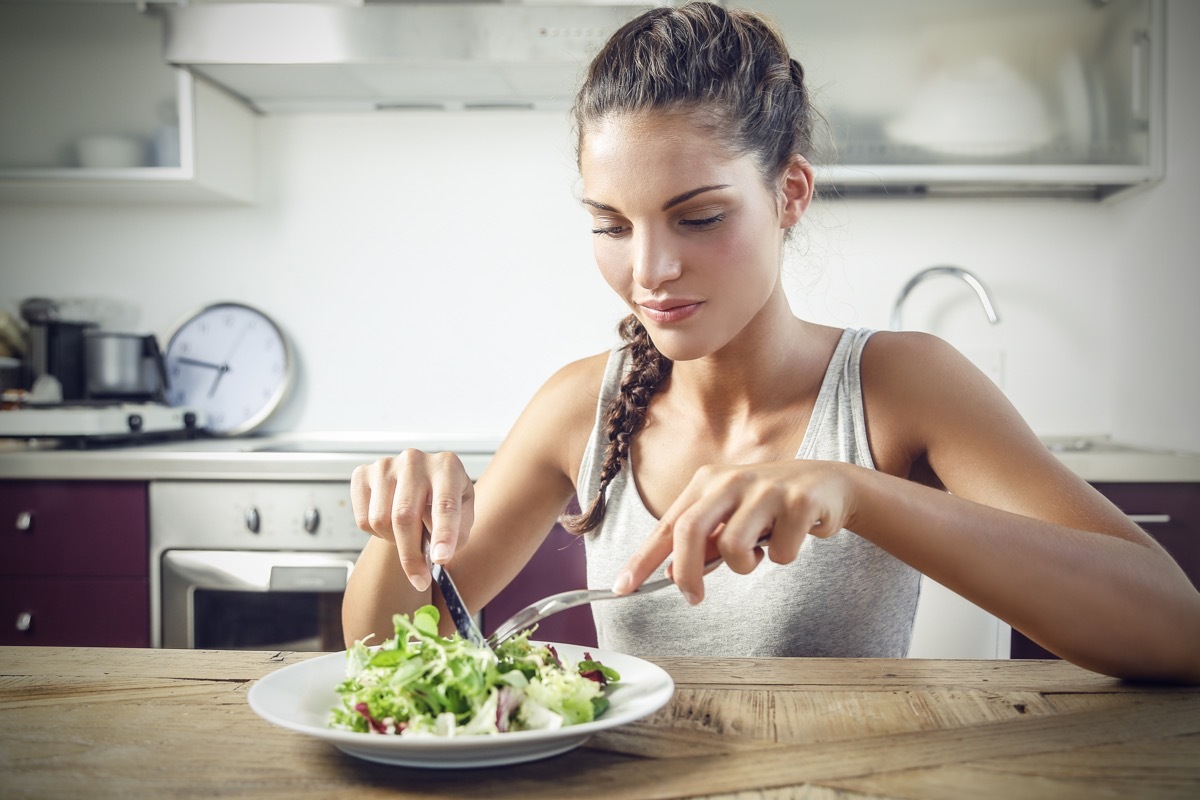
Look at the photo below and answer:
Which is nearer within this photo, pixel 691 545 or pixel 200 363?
pixel 691 545

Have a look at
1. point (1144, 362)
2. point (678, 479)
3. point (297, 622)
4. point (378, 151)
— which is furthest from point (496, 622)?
point (1144, 362)

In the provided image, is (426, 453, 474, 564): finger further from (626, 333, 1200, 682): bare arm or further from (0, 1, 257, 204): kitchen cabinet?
(0, 1, 257, 204): kitchen cabinet

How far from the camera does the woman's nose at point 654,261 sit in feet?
3.38

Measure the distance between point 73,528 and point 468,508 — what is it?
4.69ft

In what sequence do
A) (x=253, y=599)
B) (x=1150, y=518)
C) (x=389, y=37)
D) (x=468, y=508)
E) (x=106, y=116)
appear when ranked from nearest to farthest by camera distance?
(x=468, y=508) < (x=1150, y=518) < (x=253, y=599) < (x=389, y=37) < (x=106, y=116)

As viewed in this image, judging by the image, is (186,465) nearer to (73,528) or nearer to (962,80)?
(73,528)

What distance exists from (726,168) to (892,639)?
0.64 m

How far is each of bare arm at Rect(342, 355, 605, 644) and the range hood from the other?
3.42 ft

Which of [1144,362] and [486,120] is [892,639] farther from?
[486,120]

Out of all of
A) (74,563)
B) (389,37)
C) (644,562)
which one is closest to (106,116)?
(389,37)

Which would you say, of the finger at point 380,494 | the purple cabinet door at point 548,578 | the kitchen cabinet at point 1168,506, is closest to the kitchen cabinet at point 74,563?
the purple cabinet door at point 548,578

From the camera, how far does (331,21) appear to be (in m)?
2.20

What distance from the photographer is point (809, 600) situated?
1196 mm

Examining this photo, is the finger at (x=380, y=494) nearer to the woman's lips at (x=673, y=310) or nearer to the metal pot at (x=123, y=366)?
the woman's lips at (x=673, y=310)
